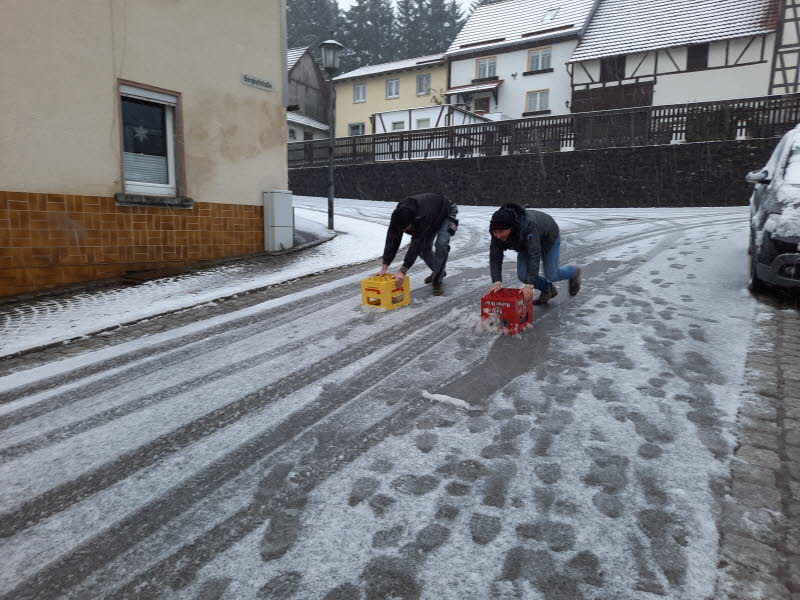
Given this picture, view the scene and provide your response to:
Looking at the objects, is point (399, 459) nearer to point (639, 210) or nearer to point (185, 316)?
point (185, 316)

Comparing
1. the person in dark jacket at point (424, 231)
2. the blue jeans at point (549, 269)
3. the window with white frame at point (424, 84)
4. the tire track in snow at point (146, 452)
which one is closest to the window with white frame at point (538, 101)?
the window with white frame at point (424, 84)

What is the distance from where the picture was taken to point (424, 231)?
5.17 m

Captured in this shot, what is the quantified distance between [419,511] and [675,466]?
1220 mm

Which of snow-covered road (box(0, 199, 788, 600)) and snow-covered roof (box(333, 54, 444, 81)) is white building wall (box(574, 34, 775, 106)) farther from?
snow-covered road (box(0, 199, 788, 600))

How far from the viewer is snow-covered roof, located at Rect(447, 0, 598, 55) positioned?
80.3 ft

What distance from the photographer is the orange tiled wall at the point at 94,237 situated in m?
5.59

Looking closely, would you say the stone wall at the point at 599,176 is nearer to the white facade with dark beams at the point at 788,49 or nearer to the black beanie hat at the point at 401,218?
the white facade with dark beams at the point at 788,49

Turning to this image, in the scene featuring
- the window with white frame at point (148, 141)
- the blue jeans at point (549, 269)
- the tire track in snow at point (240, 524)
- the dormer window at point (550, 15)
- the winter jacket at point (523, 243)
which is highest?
the dormer window at point (550, 15)

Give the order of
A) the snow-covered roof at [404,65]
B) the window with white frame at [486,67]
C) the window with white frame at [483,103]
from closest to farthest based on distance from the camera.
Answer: the window with white frame at [486,67] → the window with white frame at [483,103] → the snow-covered roof at [404,65]

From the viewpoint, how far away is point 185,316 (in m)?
5.24

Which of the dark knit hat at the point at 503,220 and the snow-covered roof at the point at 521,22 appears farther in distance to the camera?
the snow-covered roof at the point at 521,22

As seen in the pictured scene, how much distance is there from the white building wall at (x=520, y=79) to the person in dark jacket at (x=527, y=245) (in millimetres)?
21611

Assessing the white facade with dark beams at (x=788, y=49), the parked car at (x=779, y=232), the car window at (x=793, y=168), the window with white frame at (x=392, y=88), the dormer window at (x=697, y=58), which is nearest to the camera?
the parked car at (x=779, y=232)

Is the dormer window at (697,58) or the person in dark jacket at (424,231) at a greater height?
the dormer window at (697,58)
